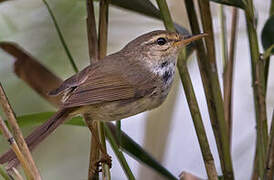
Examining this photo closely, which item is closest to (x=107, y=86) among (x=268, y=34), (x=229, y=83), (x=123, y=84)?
(x=123, y=84)

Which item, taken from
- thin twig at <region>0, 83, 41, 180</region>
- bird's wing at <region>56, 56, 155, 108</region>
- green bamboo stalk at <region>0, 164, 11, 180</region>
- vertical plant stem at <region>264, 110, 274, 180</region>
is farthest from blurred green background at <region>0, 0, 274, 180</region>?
green bamboo stalk at <region>0, 164, 11, 180</region>

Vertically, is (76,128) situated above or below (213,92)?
below

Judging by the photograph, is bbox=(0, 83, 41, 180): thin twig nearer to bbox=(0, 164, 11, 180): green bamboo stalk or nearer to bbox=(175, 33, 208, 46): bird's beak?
bbox=(0, 164, 11, 180): green bamboo stalk

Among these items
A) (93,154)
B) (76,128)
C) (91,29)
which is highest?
(91,29)

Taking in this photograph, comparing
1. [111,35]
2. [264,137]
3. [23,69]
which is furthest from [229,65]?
[111,35]

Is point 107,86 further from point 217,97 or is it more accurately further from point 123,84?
point 217,97

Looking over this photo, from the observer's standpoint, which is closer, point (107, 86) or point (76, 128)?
point (107, 86)
